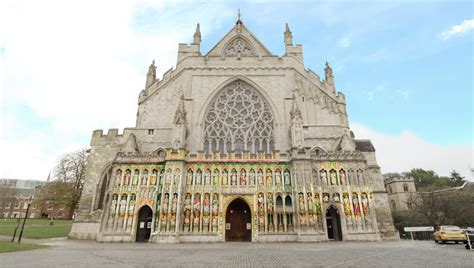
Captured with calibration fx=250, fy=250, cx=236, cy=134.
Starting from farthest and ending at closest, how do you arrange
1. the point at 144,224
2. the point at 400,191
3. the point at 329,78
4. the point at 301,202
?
the point at 400,191 < the point at 329,78 < the point at 144,224 < the point at 301,202

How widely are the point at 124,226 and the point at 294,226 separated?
12.6 metres

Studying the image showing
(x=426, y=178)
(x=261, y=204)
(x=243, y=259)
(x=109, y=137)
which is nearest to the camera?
(x=243, y=259)

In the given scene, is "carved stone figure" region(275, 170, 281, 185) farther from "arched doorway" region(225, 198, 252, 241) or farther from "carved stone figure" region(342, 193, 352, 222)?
"carved stone figure" region(342, 193, 352, 222)

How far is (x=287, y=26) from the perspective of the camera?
30.3 m

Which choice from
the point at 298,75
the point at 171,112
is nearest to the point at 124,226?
the point at 171,112

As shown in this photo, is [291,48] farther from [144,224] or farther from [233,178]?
[144,224]

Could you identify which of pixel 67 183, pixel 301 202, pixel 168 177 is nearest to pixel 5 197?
pixel 67 183

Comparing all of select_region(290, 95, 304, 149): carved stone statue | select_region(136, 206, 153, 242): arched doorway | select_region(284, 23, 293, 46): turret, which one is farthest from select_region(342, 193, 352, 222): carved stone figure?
select_region(284, 23, 293, 46): turret

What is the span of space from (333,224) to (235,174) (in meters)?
8.77

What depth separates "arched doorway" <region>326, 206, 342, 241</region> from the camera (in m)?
19.5

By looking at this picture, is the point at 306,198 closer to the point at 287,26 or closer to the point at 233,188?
the point at 233,188

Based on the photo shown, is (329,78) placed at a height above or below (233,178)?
above

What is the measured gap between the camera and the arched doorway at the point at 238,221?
19.4 meters

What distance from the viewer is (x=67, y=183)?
34906 millimetres
